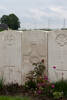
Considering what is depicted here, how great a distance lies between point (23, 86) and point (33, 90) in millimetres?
417

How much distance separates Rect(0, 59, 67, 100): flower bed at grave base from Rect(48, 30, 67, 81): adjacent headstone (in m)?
0.18

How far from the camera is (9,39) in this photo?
4355mm

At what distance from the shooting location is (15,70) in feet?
14.3

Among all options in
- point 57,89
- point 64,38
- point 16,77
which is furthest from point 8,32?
point 57,89

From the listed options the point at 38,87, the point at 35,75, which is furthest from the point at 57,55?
the point at 38,87

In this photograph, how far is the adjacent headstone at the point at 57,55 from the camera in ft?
13.0

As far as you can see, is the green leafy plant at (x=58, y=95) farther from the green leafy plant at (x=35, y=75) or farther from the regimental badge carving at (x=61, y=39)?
the regimental badge carving at (x=61, y=39)

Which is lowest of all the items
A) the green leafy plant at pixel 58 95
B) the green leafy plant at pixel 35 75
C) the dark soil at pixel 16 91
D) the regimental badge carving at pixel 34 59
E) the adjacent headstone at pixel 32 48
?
the dark soil at pixel 16 91

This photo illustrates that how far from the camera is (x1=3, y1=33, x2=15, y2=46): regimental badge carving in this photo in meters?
4.35

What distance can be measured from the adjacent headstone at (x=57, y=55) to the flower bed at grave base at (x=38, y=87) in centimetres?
18

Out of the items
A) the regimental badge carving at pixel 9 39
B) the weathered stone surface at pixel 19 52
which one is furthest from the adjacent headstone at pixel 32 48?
the regimental badge carving at pixel 9 39

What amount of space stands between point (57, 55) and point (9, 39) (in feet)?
4.17

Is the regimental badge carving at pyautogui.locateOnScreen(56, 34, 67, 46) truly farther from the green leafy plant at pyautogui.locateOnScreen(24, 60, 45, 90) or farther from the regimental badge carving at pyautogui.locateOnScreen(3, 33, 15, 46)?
the regimental badge carving at pyautogui.locateOnScreen(3, 33, 15, 46)

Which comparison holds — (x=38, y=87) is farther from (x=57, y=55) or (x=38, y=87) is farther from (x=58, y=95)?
(x=57, y=55)
